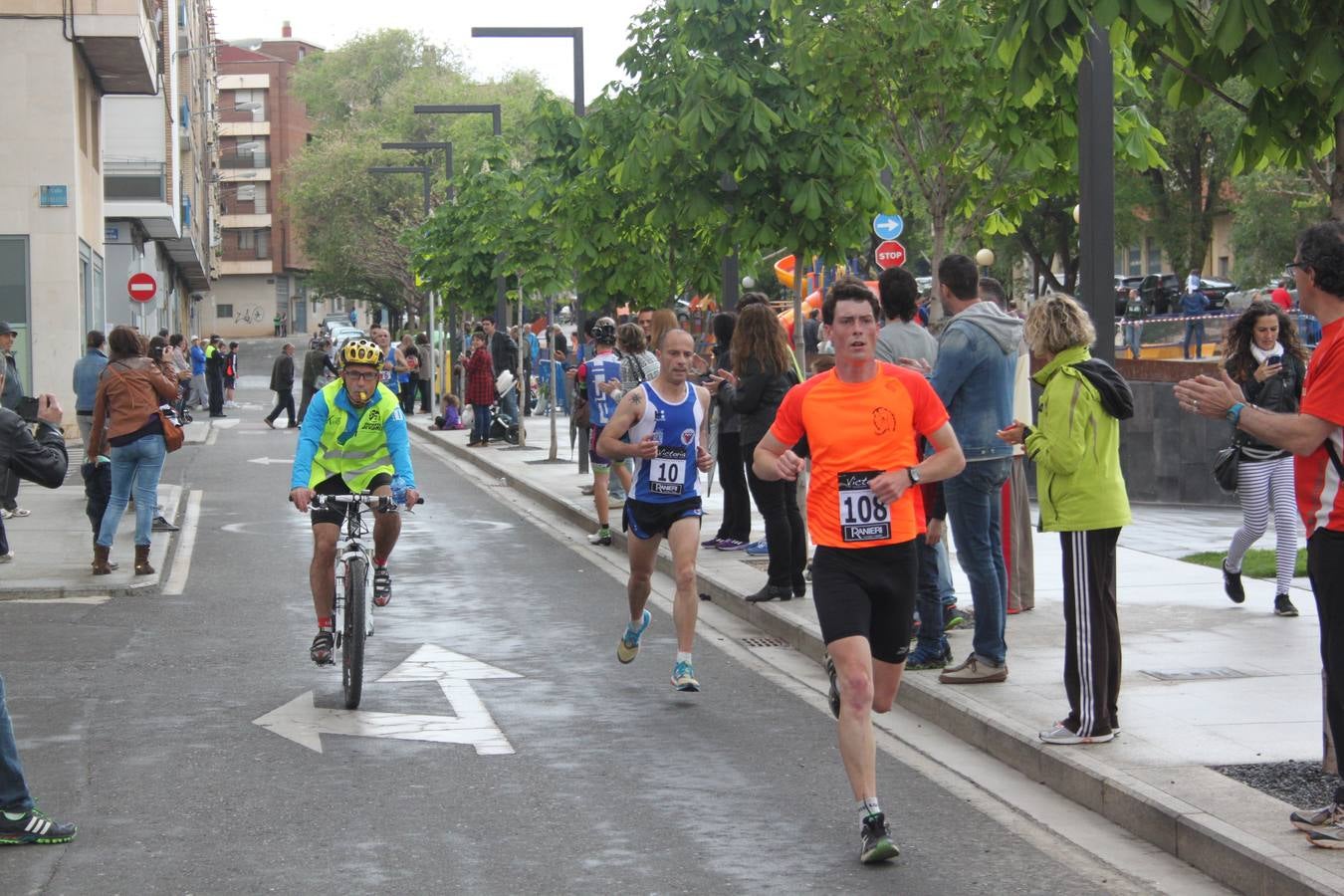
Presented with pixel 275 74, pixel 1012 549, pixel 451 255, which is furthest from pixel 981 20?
pixel 275 74

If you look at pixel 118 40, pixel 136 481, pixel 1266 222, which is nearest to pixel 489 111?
pixel 118 40

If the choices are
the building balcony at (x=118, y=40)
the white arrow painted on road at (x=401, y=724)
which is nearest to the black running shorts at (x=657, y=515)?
the white arrow painted on road at (x=401, y=724)

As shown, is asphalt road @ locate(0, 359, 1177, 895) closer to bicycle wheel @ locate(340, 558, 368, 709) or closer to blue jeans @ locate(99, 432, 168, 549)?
bicycle wheel @ locate(340, 558, 368, 709)

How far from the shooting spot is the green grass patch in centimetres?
1278

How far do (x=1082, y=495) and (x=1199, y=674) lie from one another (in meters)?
1.92

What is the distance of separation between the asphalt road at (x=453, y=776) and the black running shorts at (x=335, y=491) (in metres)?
0.91

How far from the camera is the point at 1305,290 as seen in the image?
5.83 meters

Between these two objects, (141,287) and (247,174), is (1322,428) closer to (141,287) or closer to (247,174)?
(141,287)

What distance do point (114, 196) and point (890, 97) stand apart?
36.4 meters

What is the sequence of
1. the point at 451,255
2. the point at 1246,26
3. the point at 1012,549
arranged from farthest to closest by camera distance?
the point at 451,255, the point at 1012,549, the point at 1246,26

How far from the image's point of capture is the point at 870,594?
6.50 meters

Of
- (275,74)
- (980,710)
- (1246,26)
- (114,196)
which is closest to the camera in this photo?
(1246,26)

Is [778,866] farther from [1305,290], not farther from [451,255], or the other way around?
[451,255]

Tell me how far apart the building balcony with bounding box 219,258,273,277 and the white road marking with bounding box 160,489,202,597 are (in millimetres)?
→ 96171
